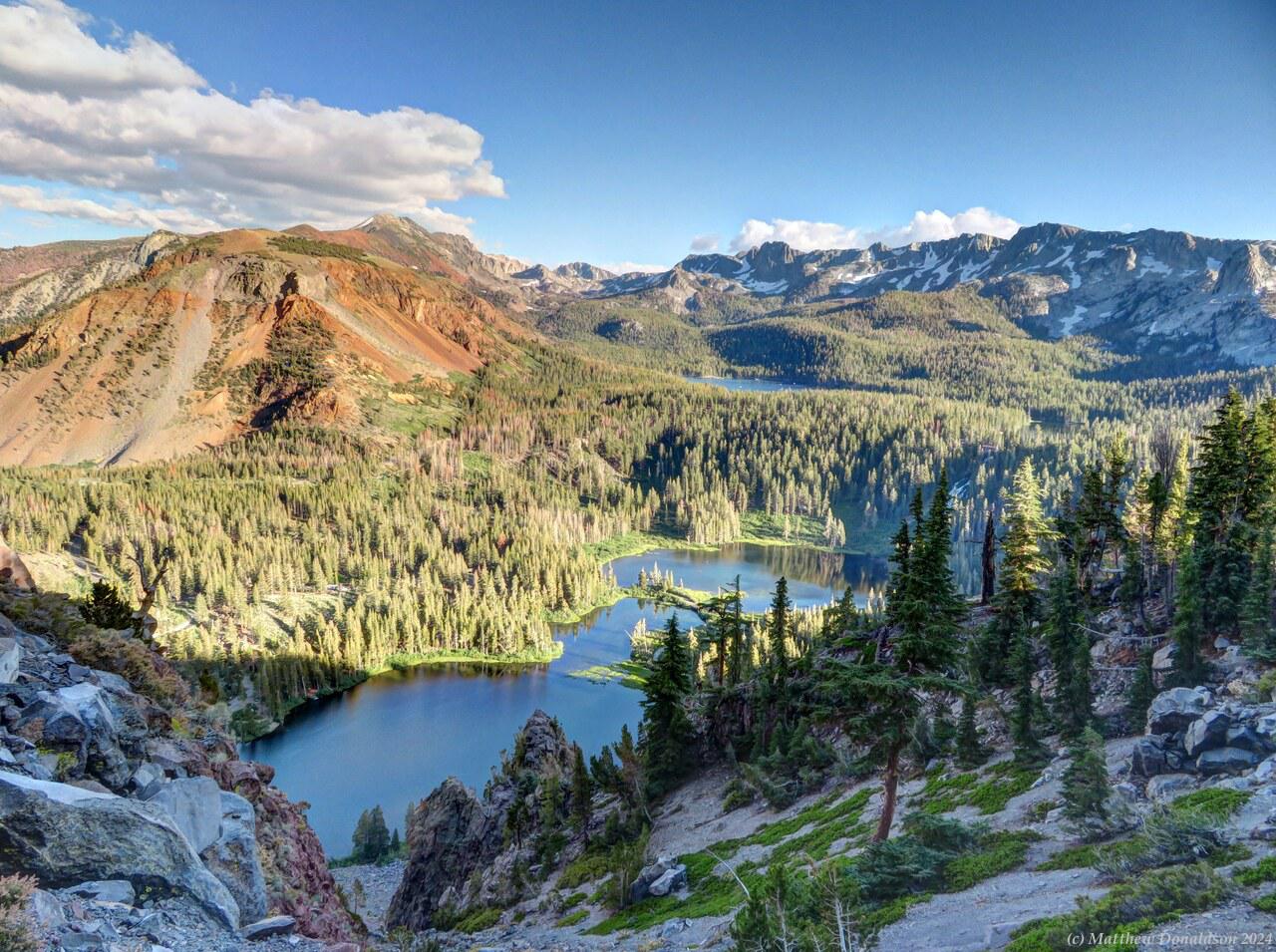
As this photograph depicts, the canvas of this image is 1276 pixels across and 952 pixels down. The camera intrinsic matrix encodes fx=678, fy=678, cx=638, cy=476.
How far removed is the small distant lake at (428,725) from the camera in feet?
240

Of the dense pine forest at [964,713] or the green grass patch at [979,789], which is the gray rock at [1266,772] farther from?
the green grass patch at [979,789]

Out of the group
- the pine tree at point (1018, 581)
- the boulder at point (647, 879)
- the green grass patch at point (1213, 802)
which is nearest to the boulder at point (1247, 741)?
the green grass patch at point (1213, 802)

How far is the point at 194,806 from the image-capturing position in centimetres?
1772

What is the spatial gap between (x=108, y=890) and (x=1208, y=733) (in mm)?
27154

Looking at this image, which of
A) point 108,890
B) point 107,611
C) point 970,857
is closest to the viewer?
point 108,890

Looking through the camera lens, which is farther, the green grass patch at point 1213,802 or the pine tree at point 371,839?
the pine tree at point 371,839

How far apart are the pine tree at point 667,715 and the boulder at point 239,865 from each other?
2846cm

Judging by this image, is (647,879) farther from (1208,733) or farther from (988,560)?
(988,560)

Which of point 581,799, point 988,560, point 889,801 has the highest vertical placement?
point 988,560

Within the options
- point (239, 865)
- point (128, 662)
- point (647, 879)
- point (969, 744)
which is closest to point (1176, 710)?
point (969, 744)

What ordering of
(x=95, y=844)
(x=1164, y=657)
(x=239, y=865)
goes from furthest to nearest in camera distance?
1. (x=1164, y=657)
2. (x=239, y=865)
3. (x=95, y=844)

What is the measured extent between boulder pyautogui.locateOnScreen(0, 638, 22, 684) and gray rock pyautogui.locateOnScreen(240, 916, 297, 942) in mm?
9991

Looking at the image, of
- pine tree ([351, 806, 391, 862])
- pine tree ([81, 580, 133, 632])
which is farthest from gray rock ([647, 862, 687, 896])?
pine tree ([351, 806, 391, 862])

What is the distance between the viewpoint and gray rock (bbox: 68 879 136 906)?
41.0ft
